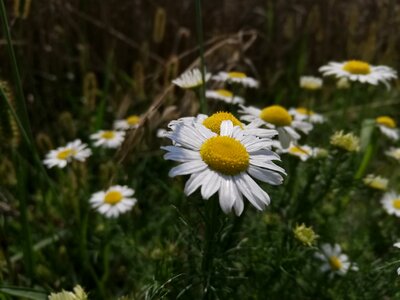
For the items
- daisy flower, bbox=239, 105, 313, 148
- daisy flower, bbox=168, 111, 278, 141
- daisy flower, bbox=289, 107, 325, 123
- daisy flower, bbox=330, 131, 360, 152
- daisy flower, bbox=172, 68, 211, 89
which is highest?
daisy flower, bbox=168, 111, 278, 141

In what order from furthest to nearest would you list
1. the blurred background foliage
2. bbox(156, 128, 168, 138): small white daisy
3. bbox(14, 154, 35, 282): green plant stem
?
the blurred background foliage → bbox(14, 154, 35, 282): green plant stem → bbox(156, 128, 168, 138): small white daisy

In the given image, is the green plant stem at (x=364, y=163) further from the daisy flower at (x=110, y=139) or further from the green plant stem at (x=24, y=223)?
the green plant stem at (x=24, y=223)

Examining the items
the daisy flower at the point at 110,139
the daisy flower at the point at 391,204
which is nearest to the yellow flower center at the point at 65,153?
the daisy flower at the point at 110,139

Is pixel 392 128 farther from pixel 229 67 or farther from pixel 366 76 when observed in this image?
pixel 229 67

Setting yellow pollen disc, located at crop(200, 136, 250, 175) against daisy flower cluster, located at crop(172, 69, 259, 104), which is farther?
daisy flower cluster, located at crop(172, 69, 259, 104)

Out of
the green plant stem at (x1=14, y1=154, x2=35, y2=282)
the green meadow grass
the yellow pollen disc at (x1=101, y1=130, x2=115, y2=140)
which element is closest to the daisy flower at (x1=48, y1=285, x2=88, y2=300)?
the green meadow grass

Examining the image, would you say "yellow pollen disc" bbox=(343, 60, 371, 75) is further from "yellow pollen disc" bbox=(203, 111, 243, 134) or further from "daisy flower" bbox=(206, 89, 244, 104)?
"yellow pollen disc" bbox=(203, 111, 243, 134)

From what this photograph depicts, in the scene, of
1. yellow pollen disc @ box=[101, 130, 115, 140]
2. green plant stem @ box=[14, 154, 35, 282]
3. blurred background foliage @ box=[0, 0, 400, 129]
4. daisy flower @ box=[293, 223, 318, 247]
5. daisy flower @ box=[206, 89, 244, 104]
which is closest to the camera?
daisy flower @ box=[293, 223, 318, 247]

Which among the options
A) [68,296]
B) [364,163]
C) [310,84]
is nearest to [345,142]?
[364,163]
